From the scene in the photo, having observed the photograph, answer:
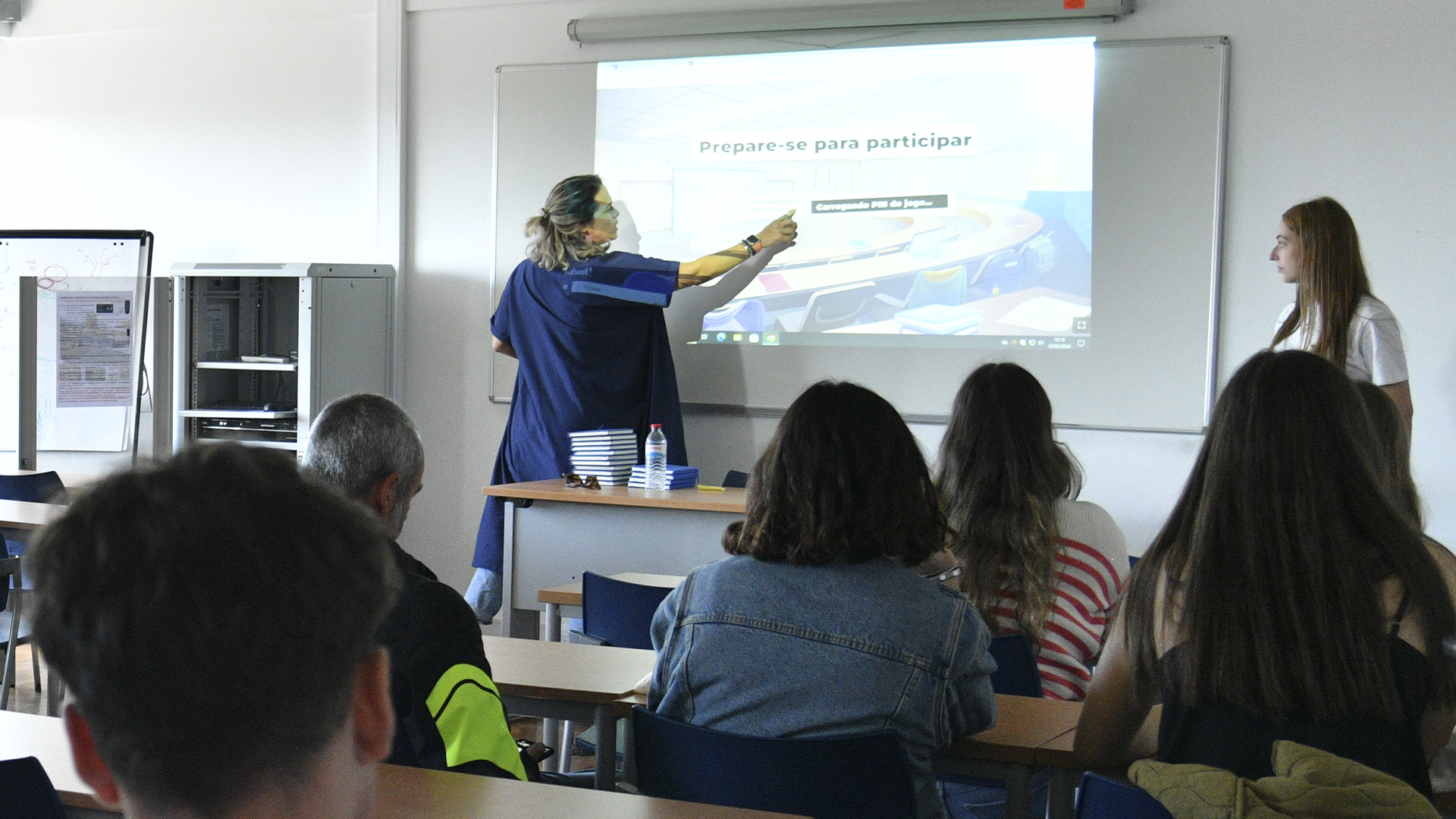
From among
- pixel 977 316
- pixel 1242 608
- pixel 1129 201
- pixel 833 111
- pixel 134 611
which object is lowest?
pixel 1242 608

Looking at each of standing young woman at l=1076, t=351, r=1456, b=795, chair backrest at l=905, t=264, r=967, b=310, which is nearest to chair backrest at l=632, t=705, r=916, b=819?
standing young woman at l=1076, t=351, r=1456, b=795

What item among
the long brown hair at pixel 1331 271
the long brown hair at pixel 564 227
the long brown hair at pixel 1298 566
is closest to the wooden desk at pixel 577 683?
the long brown hair at pixel 1298 566

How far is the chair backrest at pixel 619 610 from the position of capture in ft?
9.41

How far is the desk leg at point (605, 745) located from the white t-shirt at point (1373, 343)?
2.80 m

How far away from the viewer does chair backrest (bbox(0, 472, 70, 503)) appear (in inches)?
184

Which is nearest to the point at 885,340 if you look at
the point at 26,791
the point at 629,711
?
the point at 629,711

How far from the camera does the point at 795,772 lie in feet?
5.46

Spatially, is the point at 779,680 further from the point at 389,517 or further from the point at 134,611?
the point at 134,611

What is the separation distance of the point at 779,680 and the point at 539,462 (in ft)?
11.1

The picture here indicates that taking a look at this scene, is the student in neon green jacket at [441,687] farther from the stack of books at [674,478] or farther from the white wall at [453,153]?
the white wall at [453,153]

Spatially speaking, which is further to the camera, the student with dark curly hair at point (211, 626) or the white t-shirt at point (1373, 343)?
the white t-shirt at point (1373, 343)

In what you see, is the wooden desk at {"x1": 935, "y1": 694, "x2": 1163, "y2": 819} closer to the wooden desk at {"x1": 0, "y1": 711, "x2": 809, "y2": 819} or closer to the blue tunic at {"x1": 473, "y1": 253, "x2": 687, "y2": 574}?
the wooden desk at {"x1": 0, "y1": 711, "x2": 809, "y2": 819}

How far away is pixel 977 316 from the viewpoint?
5172 mm

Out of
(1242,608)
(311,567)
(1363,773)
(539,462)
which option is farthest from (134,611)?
(539,462)
